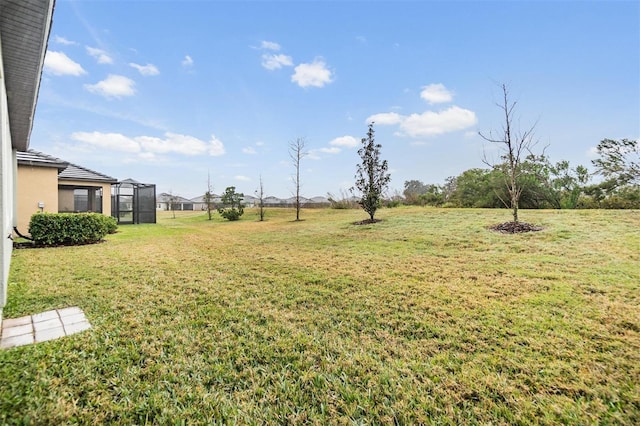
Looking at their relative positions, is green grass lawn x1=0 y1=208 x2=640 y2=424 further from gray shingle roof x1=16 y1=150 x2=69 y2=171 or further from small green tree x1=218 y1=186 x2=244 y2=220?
small green tree x1=218 y1=186 x2=244 y2=220

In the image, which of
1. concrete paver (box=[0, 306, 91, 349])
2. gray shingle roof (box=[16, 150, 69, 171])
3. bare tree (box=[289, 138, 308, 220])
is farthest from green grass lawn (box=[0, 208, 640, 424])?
bare tree (box=[289, 138, 308, 220])

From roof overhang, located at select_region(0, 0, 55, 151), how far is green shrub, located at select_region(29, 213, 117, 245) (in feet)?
12.8

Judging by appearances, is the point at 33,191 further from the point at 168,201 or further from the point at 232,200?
the point at 168,201

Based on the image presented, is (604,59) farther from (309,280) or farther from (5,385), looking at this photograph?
(5,385)

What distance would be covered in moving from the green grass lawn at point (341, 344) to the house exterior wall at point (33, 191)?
5.66 m

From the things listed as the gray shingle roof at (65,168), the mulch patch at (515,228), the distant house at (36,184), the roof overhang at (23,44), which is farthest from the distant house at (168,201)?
the mulch patch at (515,228)

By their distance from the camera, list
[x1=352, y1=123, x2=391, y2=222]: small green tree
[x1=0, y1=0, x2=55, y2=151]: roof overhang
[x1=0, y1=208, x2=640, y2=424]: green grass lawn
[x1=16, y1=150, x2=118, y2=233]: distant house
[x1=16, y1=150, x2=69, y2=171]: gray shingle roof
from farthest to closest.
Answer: [x1=352, y1=123, x2=391, y2=222]: small green tree → [x1=16, y1=150, x2=118, y2=233]: distant house → [x1=16, y1=150, x2=69, y2=171]: gray shingle roof → [x1=0, y1=0, x2=55, y2=151]: roof overhang → [x1=0, y1=208, x2=640, y2=424]: green grass lawn

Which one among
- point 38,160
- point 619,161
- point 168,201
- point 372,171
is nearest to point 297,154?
point 372,171

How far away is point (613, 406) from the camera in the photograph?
1.71 meters

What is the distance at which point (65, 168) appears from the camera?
32.2ft

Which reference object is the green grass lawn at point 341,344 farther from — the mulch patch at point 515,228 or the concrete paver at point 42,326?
the mulch patch at point 515,228

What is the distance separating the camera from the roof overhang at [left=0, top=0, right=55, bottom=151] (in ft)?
7.95

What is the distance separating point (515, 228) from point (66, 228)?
12.9 m

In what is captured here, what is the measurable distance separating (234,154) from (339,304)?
2021 centimetres
